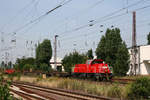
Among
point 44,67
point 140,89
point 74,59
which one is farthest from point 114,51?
point 44,67

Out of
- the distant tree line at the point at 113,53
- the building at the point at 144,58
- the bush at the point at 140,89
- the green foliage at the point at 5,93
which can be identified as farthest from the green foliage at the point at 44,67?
the green foliage at the point at 5,93

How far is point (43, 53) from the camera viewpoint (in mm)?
63500

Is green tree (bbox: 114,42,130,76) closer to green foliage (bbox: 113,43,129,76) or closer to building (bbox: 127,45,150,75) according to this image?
green foliage (bbox: 113,43,129,76)

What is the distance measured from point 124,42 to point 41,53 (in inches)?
1348

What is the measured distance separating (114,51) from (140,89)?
84.7 feet

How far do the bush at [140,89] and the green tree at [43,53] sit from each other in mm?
52381

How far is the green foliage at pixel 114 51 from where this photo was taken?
110 feet

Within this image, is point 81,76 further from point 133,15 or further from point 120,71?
point 133,15

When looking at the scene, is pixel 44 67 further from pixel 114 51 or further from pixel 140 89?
pixel 140 89

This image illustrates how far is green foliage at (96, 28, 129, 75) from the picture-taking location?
3362 cm

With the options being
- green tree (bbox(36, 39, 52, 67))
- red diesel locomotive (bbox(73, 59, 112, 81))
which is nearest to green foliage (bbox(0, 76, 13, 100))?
red diesel locomotive (bbox(73, 59, 112, 81))

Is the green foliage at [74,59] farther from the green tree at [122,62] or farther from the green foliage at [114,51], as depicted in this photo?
the green tree at [122,62]

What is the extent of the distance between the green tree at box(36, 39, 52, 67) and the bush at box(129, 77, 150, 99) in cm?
5238

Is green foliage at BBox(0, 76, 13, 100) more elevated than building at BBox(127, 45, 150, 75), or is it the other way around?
building at BBox(127, 45, 150, 75)
